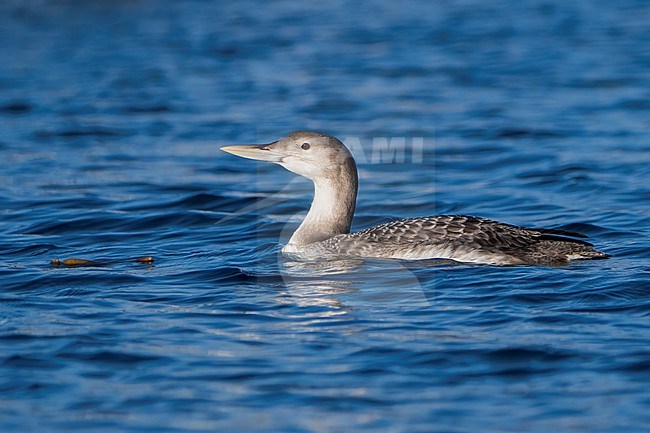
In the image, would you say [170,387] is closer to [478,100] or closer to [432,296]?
[432,296]

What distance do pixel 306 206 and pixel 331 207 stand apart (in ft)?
6.22

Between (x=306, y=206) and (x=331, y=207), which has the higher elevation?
(x=331, y=207)

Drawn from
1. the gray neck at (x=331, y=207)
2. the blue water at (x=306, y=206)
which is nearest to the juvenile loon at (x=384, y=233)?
the gray neck at (x=331, y=207)

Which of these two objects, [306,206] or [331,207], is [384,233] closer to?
[331,207]

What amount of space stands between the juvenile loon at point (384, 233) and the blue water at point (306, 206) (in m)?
0.18

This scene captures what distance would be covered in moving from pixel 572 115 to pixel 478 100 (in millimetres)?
1435

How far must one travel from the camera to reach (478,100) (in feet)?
51.2

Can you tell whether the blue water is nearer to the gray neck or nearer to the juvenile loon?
the juvenile loon

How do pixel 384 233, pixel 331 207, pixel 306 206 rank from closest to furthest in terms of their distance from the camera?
pixel 384 233, pixel 331 207, pixel 306 206

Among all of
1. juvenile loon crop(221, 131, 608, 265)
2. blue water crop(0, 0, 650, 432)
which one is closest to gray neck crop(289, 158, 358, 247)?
juvenile loon crop(221, 131, 608, 265)

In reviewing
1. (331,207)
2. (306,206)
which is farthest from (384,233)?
(306,206)

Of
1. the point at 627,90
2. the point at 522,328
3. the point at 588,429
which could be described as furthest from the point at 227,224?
the point at 627,90

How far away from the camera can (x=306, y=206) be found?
1130 cm

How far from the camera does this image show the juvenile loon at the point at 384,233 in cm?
844
